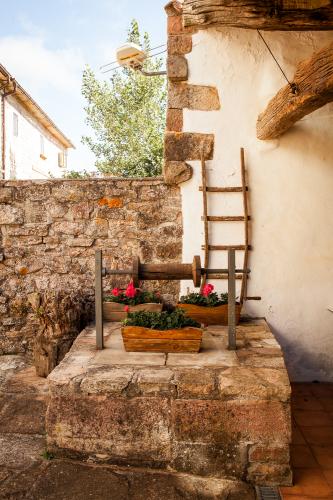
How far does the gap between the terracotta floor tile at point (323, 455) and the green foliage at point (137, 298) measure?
1.58m

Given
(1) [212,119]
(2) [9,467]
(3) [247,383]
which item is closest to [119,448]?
(2) [9,467]

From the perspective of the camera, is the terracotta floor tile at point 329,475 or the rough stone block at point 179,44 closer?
the terracotta floor tile at point 329,475

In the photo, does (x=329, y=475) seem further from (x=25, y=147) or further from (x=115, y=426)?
(x=25, y=147)

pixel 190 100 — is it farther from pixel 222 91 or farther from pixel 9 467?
pixel 9 467

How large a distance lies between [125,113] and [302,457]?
9212 mm

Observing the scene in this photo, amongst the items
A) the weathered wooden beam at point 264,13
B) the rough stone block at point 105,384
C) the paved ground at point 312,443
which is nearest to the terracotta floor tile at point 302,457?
the paved ground at point 312,443

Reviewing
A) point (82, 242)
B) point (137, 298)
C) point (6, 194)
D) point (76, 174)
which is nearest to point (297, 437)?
point (137, 298)

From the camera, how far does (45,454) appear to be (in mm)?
2031

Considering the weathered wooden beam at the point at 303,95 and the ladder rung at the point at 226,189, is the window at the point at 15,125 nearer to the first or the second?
the ladder rung at the point at 226,189

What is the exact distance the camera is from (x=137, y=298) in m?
3.34

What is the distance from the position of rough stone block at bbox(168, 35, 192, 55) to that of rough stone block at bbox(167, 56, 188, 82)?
51 mm

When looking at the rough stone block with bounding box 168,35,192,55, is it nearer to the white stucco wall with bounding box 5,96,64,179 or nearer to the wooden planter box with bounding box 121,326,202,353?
the wooden planter box with bounding box 121,326,202,353

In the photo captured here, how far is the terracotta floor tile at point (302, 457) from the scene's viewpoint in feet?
6.81

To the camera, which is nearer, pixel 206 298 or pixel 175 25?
pixel 206 298
